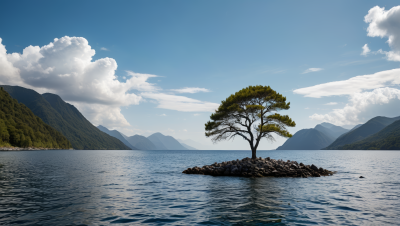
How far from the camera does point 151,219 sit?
503 inches

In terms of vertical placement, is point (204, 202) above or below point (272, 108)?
below

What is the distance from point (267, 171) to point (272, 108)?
1342cm

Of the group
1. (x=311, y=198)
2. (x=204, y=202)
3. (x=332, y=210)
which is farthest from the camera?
(x=311, y=198)

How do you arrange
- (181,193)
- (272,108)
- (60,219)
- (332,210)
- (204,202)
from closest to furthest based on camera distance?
(60,219), (332,210), (204,202), (181,193), (272,108)

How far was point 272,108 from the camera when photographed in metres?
43.4

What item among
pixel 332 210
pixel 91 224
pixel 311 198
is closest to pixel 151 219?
pixel 91 224

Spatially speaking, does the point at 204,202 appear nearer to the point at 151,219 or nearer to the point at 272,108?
the point at 151,219

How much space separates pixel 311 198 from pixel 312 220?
6.99 metres

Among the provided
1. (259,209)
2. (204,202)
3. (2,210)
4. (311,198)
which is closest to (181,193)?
(204,202)

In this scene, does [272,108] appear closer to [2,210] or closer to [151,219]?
[151,219]

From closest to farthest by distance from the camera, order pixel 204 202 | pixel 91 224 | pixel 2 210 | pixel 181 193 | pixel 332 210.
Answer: pixel 91 224 → pixel 2 210 → pixel 332 210 → pixel 204 202 → pixel 181 193

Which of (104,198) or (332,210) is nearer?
(332,210)

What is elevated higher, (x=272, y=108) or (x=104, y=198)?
(x=272, y=108)

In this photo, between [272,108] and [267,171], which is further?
[272,108]
